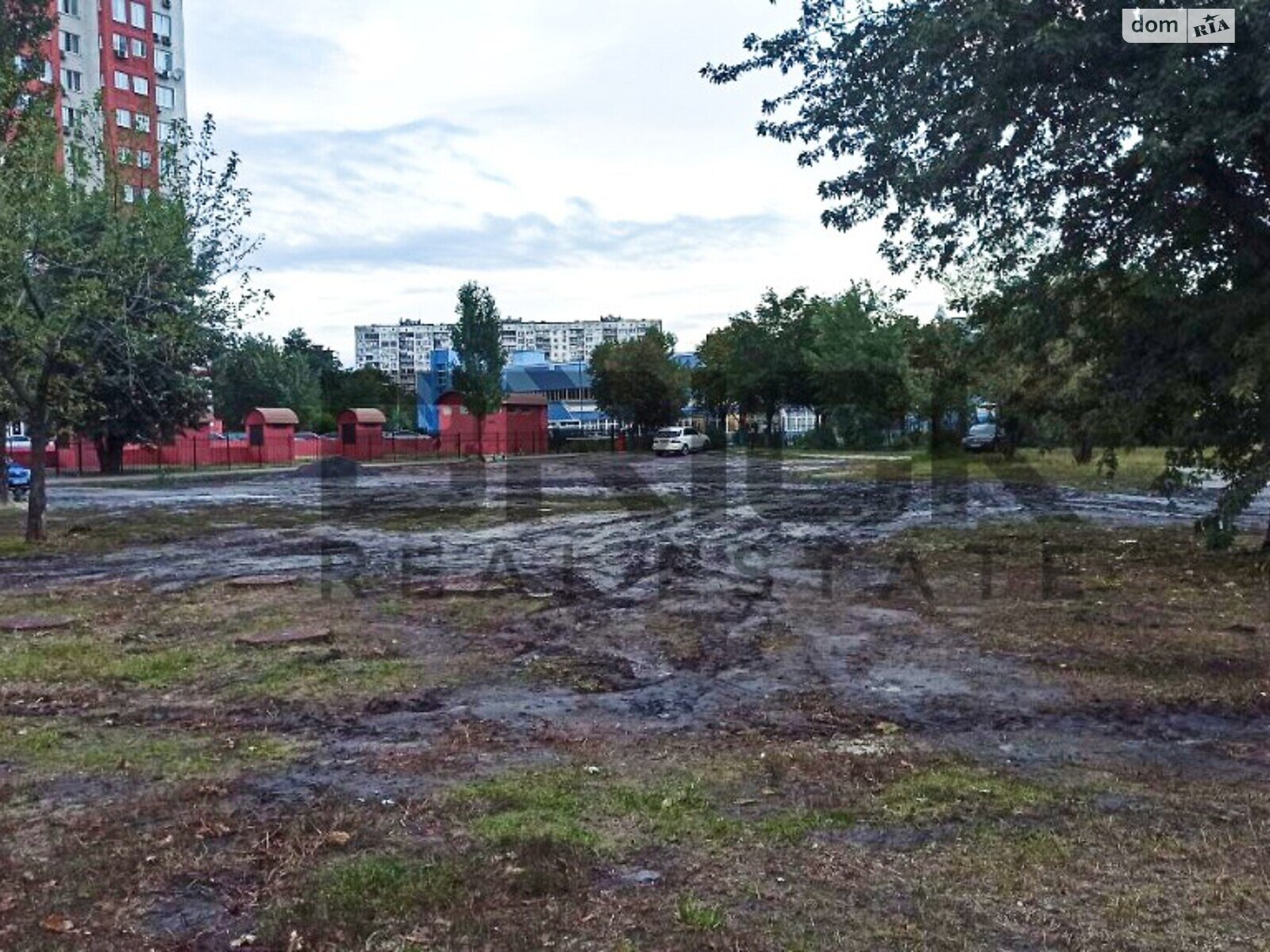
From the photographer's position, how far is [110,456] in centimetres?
4219

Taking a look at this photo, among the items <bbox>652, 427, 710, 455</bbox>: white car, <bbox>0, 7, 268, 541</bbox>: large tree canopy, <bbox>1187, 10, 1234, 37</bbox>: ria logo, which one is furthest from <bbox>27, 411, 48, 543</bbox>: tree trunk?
<bbox>652, 427, 710, 455</bbox>: white car

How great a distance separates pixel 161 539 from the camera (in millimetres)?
17250

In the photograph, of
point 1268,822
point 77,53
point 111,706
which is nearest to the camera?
point 1268,822

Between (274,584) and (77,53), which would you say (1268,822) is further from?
(77,53)

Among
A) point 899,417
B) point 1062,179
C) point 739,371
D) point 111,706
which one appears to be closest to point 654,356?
point 739,371

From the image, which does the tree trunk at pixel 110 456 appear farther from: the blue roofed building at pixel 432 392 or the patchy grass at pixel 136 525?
the blue roofed building at pixel 432 392

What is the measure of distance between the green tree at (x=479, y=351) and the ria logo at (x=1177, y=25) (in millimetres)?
44606

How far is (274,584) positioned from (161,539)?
6.67 m

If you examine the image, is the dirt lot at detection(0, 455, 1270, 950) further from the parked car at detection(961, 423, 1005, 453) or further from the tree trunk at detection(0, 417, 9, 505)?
the parked car at detection(961, 423, 1005, 453)

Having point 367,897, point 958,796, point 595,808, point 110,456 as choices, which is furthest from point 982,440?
point 367,897

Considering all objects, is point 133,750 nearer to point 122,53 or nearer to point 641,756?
point 641,756

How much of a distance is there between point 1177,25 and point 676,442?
44.9m

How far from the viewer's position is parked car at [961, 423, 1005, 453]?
138 ft

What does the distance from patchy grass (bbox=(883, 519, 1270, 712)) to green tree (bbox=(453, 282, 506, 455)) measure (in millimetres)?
39594
